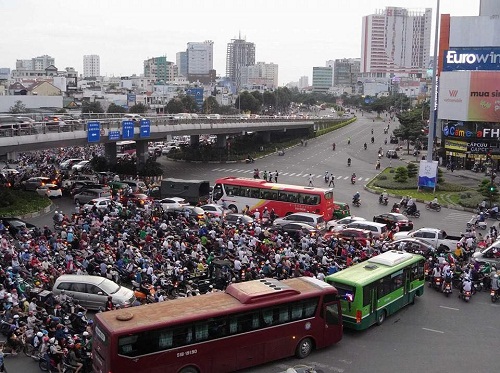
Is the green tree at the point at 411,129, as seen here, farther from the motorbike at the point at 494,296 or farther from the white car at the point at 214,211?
the motorbike at the point at 494,296

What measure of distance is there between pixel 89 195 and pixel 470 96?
113 ft

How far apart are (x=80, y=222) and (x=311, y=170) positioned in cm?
3091

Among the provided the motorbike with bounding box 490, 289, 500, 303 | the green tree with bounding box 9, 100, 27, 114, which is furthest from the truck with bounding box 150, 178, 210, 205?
the green tree with bounding box 9, 100, 27, 114

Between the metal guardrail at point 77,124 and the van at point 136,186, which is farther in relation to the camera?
the van at point 136,186

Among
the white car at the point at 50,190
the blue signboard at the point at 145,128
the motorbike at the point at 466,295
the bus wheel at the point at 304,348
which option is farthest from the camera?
the blue signboard at the point at 145,128

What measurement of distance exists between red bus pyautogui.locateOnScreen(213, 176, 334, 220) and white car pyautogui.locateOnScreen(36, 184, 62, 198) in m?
10.1

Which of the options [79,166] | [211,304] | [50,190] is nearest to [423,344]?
[211,304]

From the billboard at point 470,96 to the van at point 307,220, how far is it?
28.8 metres

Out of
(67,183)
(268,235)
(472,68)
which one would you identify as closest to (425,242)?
(268,235)

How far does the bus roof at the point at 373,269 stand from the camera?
15867 mm

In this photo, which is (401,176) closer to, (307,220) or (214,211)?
(307,220)

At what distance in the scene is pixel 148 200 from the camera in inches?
1319

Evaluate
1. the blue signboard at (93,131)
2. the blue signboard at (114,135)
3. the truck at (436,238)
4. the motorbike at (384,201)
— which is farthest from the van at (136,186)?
the truck at (436,238)

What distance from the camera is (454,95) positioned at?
52.9m
